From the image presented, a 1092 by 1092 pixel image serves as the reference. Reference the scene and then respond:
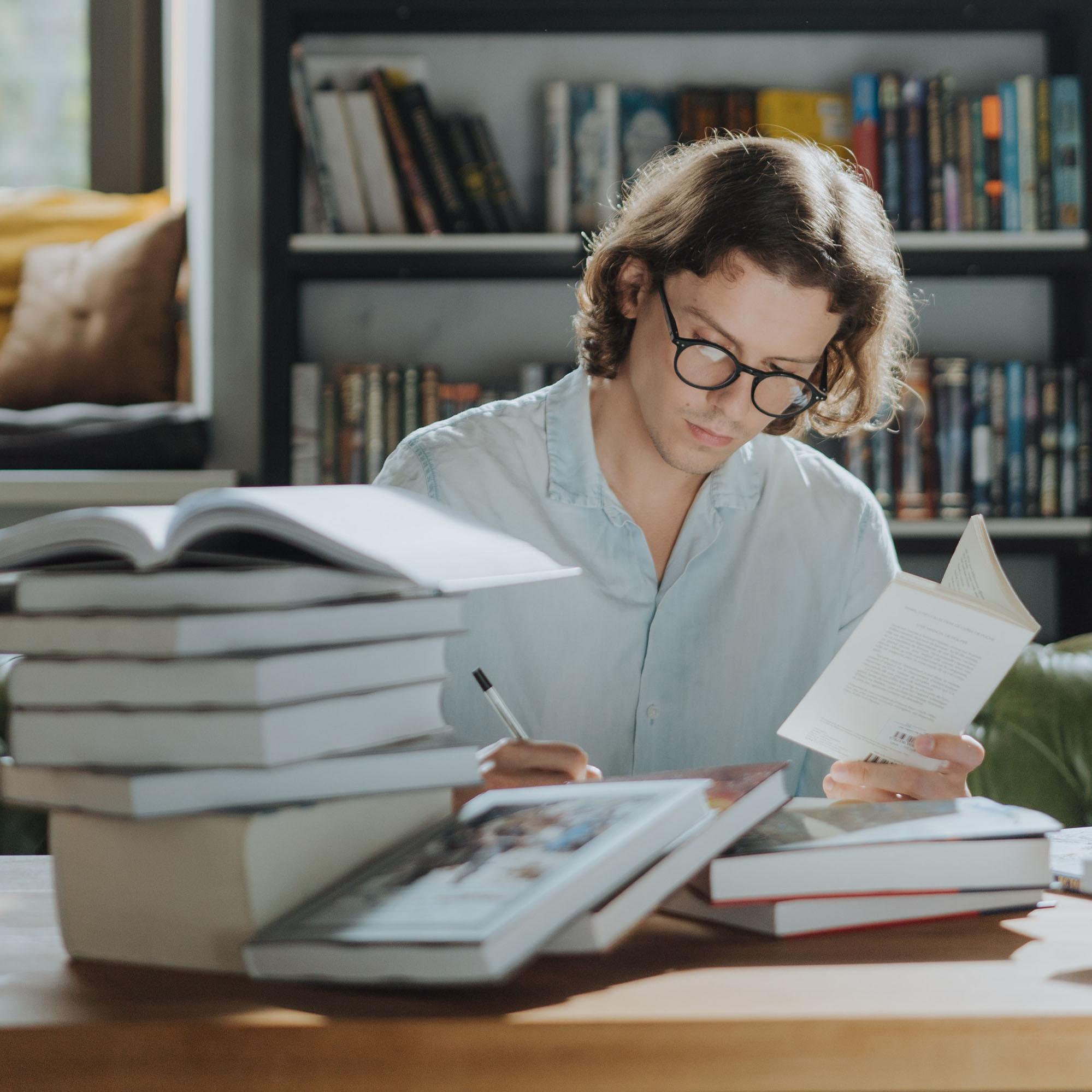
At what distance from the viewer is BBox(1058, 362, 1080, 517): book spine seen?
2328 millimetres

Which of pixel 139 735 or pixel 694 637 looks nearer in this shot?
pixel 139 735

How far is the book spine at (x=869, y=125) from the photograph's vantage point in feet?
7.58

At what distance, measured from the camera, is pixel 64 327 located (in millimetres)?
2479

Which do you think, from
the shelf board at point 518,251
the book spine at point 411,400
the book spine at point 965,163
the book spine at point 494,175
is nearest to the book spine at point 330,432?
the book spine at point 411,400

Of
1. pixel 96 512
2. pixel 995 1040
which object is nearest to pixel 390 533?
pixel 96 512

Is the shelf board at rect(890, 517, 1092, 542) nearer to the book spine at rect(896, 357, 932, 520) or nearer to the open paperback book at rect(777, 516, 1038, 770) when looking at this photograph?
the book spine at rect(896, 357, 932, 520)

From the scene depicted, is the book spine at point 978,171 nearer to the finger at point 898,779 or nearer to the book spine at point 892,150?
the book spine at point 892,150

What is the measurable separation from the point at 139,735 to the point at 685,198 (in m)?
1.05

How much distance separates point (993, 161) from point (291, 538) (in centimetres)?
213

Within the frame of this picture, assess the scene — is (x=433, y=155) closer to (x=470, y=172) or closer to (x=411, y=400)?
(x=470, y=172)

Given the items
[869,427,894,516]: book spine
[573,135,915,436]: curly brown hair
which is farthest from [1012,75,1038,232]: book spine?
[573,135,915,436]: curly brown hair

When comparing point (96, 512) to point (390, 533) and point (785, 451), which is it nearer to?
point (390, 533)

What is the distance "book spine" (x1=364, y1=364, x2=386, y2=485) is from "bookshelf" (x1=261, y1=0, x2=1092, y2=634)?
0.51ft

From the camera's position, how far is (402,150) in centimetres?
229
